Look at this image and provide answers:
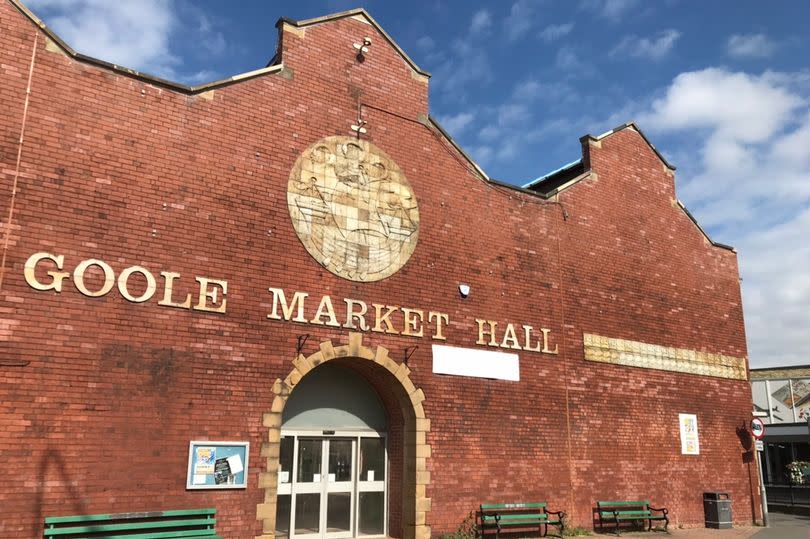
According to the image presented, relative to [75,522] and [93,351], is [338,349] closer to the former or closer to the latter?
[93,351]

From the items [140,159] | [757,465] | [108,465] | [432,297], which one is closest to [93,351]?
[108,465]

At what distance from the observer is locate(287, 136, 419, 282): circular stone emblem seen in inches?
458

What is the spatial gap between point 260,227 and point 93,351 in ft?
10.8

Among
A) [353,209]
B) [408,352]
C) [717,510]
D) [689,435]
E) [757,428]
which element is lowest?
[717,510]

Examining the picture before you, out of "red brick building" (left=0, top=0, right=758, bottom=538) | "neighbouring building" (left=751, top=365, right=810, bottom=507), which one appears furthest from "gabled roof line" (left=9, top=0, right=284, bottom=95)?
"neighbouring building" (left=751, top=365, right=810, bottom=507)

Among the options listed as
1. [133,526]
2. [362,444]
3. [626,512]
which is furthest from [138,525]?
[626,512]

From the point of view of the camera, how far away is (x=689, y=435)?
53.4 feet

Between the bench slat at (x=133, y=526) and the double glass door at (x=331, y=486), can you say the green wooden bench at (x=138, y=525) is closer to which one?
the bench slat at (x=133, y=526)

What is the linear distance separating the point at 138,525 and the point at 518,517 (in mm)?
7012

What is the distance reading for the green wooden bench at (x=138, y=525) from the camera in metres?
8.56

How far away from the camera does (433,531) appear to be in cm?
1181

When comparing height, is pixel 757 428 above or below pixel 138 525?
above

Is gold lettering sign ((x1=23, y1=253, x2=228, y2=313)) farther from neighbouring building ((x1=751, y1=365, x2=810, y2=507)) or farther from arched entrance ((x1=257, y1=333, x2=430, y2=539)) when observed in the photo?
neighbouring building ((x1=751, y1=365, x2=810, y2=507))

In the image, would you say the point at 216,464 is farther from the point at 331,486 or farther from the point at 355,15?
the point at 355,15
